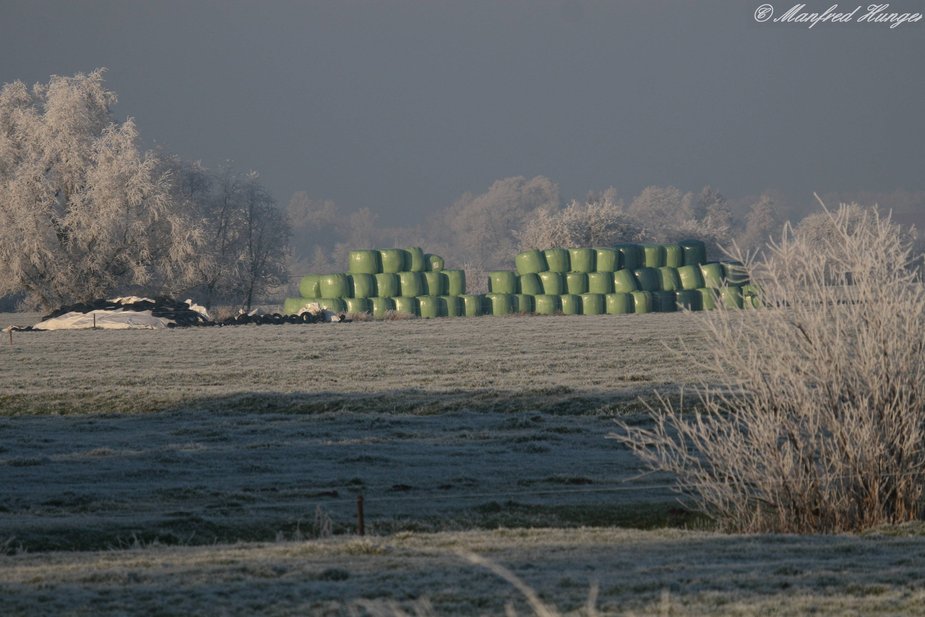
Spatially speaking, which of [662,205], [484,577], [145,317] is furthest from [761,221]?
[484,577]

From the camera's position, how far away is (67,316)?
140 feet

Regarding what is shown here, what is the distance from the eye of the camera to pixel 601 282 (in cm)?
4653

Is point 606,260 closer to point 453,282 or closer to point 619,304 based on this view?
point 619,304

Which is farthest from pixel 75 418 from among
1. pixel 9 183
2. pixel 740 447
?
pixel 9 183

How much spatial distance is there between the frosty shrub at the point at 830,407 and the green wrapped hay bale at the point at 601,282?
34.7 m

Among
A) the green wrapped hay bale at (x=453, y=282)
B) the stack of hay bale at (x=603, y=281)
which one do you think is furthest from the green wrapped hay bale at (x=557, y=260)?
the green wrapped hay bale at (x=453, y=282)

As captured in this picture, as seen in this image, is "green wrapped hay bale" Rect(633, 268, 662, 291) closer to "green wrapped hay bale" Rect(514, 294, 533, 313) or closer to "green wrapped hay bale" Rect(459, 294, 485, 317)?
"green wrapped hay bale" Rect(514, 294, 533, 313)

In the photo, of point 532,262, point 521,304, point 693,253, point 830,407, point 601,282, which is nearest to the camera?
point 830,407

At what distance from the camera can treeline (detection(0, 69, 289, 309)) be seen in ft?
157

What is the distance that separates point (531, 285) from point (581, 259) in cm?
200

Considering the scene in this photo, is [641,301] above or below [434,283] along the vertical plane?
below

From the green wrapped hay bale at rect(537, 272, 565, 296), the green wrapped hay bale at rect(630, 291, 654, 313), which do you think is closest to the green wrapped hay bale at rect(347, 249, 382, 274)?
the green wrapped hay bale at rect(537, 272, 565, 296)

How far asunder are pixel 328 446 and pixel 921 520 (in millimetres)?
7898

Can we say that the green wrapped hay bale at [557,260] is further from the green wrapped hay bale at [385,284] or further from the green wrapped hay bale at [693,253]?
the green wrapped hay bale at [385,284]
